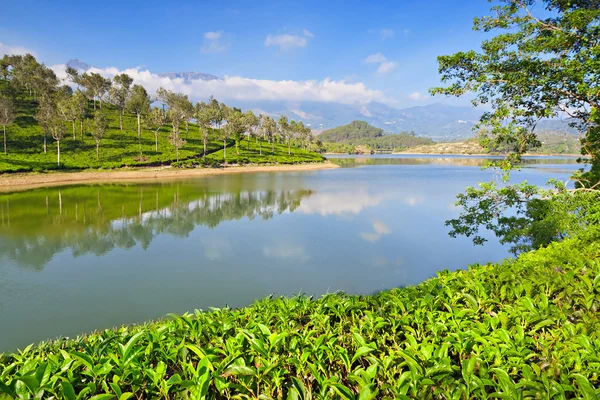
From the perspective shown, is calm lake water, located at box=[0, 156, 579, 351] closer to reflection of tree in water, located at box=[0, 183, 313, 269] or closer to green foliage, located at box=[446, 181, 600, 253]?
reflection of tree in water, located at box=[0, 183, 313, 269]

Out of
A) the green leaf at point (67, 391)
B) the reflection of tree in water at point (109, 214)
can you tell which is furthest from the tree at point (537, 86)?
the reflection of tree in water at point (109, 214)

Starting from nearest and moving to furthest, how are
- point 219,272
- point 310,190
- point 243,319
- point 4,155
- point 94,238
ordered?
point 243,319 < point 219,272 < point 94,238 < point 310,190 < point 4,155

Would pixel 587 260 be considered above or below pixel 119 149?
below

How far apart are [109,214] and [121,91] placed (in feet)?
208

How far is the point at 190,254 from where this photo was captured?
15656 millimetres

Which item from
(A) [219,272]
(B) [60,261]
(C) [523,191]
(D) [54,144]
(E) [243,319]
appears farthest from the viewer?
(D) [54,144]

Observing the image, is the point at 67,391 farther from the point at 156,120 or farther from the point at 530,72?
the point at 156,120

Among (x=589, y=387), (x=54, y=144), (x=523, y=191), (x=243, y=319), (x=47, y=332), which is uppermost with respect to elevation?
(x=54, y=144)

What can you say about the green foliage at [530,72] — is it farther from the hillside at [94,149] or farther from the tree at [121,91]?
the tree at [121,91]

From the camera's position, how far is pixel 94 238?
18438 millimetres

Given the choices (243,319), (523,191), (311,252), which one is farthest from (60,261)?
(523,191)

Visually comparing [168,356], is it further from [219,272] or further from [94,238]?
[94,238]

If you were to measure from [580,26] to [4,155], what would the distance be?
2458 inches

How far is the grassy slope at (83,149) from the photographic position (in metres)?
48.0
